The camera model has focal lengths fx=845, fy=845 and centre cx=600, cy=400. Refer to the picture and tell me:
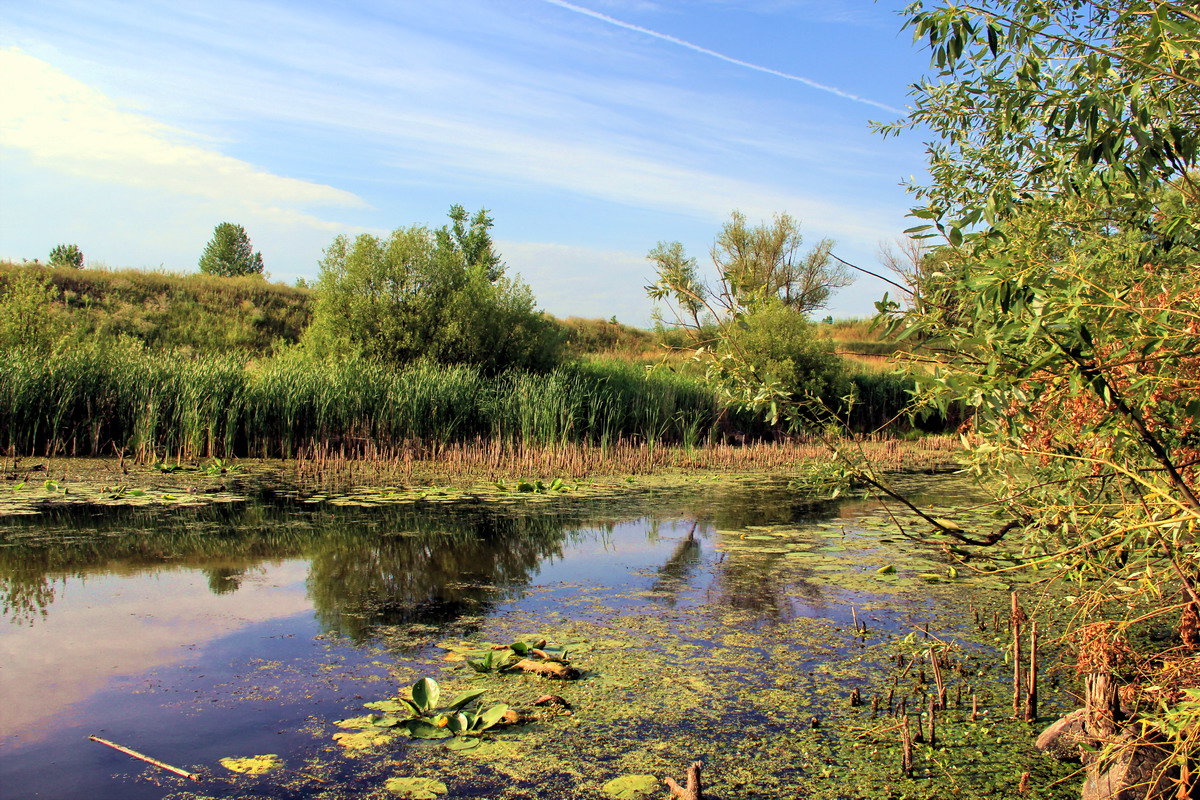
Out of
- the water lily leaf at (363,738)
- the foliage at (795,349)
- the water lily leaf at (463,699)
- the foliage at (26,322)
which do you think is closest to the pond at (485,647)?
the water lily leaf at (363,738)

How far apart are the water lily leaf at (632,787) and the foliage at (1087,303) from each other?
1655 millimetres

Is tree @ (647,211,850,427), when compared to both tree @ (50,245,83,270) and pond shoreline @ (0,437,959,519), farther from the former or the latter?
tree @ (50,245,83,270)

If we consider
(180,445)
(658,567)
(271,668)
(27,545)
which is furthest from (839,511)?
(180,445)

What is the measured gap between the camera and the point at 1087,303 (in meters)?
2.20

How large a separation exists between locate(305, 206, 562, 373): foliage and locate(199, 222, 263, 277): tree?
37.5m

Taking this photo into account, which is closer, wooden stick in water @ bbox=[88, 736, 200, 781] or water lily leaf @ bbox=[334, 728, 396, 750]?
wooden stick in water @ bbox=[88, 736, 200, 781]

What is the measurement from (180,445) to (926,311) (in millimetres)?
11625

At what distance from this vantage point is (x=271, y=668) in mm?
4020

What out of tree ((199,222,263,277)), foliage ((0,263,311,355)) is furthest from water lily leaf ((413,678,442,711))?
tree ((199,222,263,277))

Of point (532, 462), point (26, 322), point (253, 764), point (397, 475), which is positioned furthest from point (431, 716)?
point (26, 322)

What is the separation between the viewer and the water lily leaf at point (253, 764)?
9.62ft

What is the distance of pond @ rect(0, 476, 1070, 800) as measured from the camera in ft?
9.86

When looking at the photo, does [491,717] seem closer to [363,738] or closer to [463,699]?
[463,699]

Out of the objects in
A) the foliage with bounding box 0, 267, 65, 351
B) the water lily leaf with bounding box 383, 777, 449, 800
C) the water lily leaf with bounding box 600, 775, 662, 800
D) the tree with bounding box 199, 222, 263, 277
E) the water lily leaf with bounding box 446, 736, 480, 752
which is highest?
the tree with bounding box 199, 222, 263, 277
